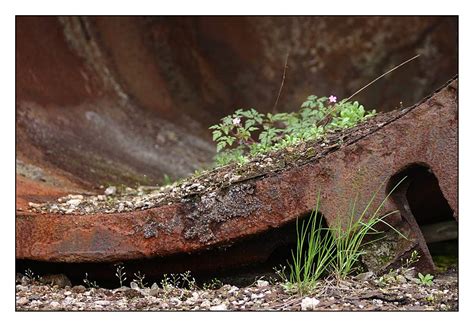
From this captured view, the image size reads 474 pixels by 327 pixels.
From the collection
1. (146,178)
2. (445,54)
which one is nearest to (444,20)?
(445,54)

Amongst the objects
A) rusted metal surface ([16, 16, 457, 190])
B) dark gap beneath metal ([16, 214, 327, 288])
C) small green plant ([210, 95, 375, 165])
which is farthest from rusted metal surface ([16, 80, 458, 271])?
rusted metal surface ([16, 16, 457, 190])

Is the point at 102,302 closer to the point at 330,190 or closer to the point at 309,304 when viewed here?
the point at 309,304

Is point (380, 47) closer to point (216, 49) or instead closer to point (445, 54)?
point (445, 54)

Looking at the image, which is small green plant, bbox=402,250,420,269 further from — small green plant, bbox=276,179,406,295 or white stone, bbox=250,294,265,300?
white stone, bbox=250,294,265,300

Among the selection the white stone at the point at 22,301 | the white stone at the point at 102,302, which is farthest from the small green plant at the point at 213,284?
the white stone at the point at 22,301

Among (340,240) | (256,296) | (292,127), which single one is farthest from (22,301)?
(292,127)

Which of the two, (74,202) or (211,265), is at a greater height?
(74,202)

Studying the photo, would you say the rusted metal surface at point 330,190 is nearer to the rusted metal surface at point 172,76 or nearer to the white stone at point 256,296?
the white stone at point 256,296
